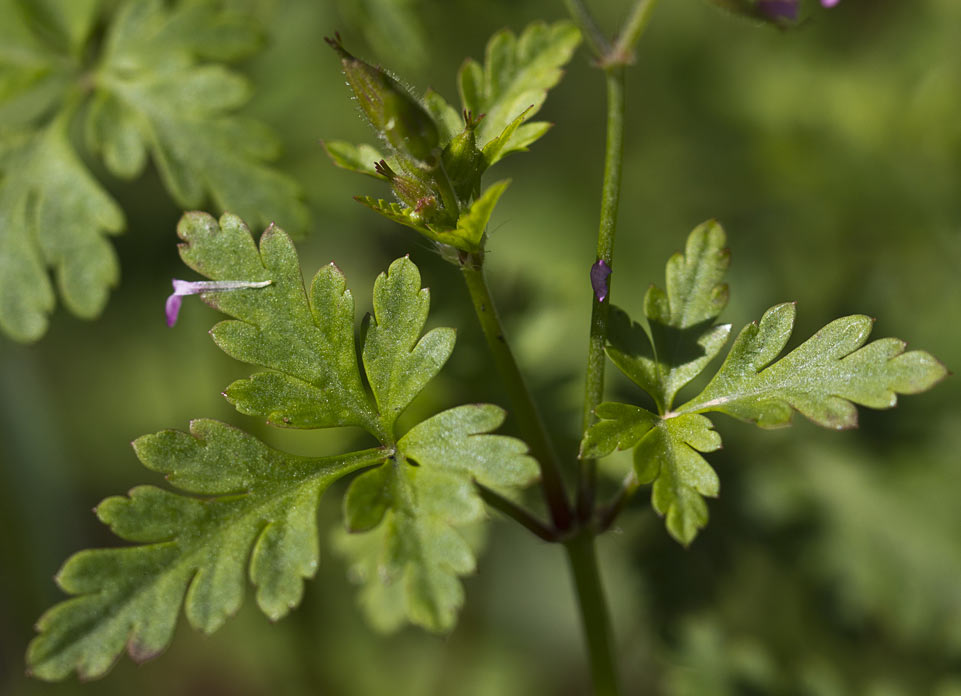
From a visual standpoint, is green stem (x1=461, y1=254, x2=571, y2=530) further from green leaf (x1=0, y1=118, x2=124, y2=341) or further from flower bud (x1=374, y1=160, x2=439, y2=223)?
green leaf (x1=0, y1=118, x2=124, y2=341)

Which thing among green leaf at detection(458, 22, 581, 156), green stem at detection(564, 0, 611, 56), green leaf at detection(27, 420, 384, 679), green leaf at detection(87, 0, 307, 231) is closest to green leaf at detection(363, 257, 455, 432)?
green leaf at detection(27, 420, 384, 679)

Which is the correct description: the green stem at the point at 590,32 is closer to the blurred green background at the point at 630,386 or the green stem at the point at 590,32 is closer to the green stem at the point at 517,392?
the green stem at the point at 517,392

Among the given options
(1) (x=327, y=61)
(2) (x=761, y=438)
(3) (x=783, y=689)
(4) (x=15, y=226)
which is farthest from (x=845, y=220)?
(4) (x=15, y=226)

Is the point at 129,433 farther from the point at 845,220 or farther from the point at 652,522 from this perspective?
the point at 845,220

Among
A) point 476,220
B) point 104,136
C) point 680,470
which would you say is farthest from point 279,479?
point 104,136

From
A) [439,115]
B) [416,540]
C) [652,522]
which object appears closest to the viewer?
[416,540]

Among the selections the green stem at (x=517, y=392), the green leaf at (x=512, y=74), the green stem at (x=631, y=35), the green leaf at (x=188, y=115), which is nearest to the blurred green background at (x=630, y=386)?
the green leaf at (x=188, y=115)

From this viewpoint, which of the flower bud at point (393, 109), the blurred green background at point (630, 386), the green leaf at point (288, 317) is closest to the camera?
the flower bud at point (393, 109)
